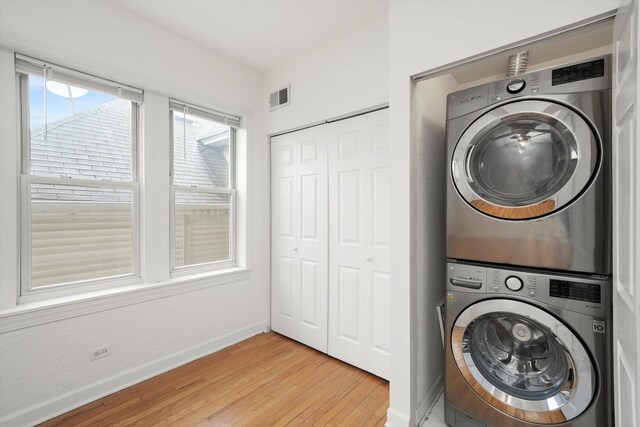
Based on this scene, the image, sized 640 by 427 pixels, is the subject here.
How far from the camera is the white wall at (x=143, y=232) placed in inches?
67.0

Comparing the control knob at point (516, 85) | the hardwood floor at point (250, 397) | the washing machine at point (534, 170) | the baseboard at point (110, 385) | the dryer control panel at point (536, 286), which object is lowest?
the hardwood floor at point (250, 397)

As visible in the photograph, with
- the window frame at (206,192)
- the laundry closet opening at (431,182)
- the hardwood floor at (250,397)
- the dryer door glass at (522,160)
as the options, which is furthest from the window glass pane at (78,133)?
the dryer door glass at (522,160)

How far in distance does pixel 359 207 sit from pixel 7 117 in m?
2.31

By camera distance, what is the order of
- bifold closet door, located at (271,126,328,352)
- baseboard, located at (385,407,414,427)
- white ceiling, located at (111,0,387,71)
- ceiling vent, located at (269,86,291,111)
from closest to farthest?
baseboard, located at (385,407,414,427)
white ceiling, located at (111,0,387,71)
bifold closet door, located at (271,126,328,352)
ceiling vent, located at (269,86,291,111)

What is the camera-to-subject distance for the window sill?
5.57 feet

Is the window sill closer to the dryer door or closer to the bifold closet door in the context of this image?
the bifold closet door

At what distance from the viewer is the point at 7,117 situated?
1695 millimetres

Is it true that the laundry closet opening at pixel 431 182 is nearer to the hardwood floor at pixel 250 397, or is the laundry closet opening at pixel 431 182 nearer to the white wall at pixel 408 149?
the white wall at pixel 408 149

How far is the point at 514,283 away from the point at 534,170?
1.78 ft

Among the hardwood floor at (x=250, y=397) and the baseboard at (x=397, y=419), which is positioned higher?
the baseboard at (x=397, y=419)

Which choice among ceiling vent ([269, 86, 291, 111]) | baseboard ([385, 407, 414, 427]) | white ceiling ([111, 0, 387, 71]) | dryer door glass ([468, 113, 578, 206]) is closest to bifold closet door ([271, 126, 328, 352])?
ceiling vent ([269, 86, 291, 111])

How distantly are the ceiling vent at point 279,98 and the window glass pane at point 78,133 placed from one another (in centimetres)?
124

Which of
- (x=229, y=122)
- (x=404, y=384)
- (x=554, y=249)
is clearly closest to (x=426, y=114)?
(x=554, y=249)

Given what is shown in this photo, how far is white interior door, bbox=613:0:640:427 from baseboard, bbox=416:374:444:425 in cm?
93
